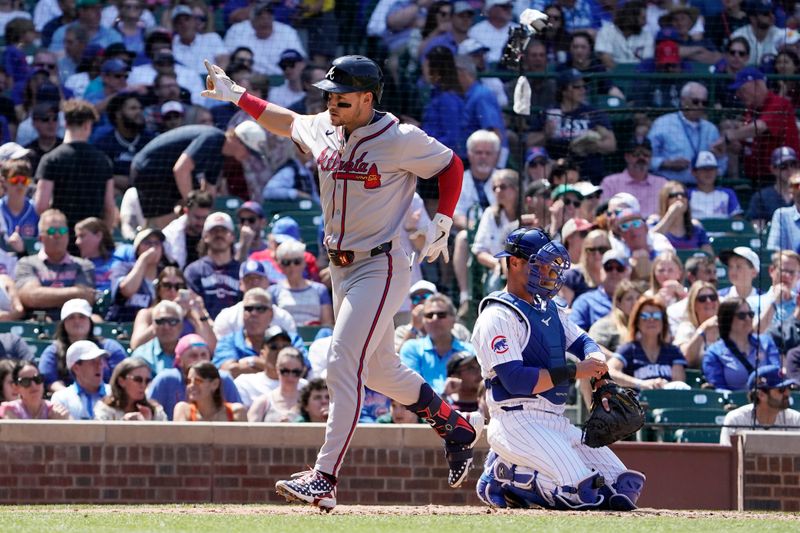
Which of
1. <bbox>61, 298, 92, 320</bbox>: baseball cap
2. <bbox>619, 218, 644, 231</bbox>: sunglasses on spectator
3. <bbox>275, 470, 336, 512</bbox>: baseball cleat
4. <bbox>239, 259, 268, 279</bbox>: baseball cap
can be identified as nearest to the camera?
<bbox>275, 470, 336, 512</bbox>: baseball cleat

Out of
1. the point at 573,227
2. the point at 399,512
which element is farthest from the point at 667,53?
the point at 399,512

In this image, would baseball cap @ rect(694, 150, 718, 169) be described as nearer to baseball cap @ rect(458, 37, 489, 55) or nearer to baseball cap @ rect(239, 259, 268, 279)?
baseball cap @ rect(458, 37, 489, 55)

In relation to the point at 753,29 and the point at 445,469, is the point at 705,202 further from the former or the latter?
the point at 445,469

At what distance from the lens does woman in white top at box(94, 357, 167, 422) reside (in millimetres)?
8156

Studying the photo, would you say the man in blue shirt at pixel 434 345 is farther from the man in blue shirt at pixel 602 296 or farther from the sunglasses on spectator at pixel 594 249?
the sunglasses on spectator at pixel 594 249

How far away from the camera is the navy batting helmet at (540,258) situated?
6121 millimetres

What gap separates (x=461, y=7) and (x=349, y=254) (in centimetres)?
763

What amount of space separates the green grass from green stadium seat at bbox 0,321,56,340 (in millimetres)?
3827

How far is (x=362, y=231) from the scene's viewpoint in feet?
19.1

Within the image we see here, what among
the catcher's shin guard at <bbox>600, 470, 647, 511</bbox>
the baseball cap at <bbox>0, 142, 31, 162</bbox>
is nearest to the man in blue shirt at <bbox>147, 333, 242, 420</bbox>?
the catcher's shin guard at <bbox>600, 470, 647, 511</bbox>

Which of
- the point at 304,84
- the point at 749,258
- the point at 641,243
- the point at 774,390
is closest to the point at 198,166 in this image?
the point at 304,84

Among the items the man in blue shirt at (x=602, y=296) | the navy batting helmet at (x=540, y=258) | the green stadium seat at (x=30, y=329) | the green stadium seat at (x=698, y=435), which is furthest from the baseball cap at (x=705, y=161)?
the navy batting helmet at (x=540, y=258)

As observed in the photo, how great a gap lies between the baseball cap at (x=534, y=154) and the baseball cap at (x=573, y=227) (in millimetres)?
847

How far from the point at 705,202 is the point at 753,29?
2.19m
